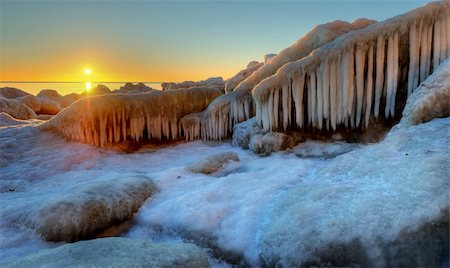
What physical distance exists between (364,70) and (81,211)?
794cm

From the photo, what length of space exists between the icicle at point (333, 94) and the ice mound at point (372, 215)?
3.58 m

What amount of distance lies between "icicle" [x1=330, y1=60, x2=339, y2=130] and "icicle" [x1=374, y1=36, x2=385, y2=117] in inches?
40.6

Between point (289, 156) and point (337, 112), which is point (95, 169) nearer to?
point (289, 156)

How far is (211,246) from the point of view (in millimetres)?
5820

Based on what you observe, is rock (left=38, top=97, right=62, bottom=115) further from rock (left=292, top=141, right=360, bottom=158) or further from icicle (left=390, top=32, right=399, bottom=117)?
icicle (left=390, top=32, right=399, bottom=117)

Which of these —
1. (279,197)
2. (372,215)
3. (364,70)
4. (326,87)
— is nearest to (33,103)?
(326,87)

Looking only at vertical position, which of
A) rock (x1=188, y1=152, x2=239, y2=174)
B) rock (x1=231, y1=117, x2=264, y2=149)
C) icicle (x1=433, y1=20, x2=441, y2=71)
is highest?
icicle (x1=433, y1=20, x2=441, y2=71)

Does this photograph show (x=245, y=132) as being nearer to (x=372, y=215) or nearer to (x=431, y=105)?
(x=431, y=105)

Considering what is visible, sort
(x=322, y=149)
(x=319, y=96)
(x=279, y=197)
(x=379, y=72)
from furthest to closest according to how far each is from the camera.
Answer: (x=319, y=96)
(x=322, y=149)
(x=379, y=72)
(x=279, y=197)

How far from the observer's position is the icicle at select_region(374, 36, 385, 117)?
968 cm

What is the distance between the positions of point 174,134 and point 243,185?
24.0 ft

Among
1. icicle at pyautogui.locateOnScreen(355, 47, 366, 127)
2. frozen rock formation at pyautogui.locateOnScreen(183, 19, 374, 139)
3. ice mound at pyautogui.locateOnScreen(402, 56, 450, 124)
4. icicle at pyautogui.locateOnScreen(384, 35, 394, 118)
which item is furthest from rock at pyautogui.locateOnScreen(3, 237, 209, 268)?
frozen rock formation at pyautogui.locateOnScreen(183, 19, 374, 139)

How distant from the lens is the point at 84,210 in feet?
21.8

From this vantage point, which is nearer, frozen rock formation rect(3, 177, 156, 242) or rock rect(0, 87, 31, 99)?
frozen rock formation rect(3, 177, 156, 242)
